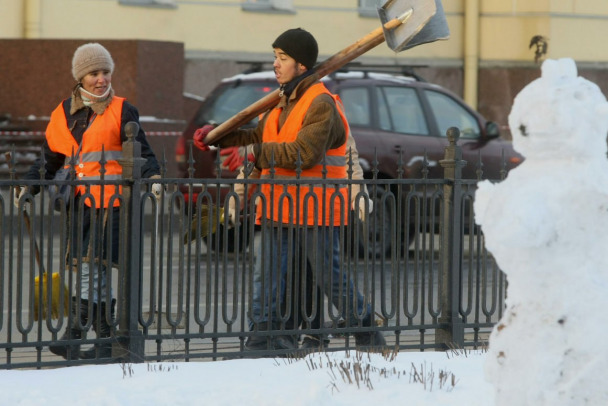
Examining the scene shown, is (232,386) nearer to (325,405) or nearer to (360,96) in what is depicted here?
(325,405)

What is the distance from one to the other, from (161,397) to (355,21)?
2104 centimetres

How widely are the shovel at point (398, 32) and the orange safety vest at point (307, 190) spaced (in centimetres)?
18

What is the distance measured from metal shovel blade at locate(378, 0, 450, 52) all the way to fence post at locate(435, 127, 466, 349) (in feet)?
2.03

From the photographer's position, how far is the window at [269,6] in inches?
1012

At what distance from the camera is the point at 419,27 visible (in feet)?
25.4

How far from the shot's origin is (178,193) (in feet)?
24.6

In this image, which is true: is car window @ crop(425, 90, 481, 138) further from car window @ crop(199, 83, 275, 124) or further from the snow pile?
the snow pile

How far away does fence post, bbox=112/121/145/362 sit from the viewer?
7344 mm

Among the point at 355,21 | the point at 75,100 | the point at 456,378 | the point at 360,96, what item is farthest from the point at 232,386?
the point at 355,21

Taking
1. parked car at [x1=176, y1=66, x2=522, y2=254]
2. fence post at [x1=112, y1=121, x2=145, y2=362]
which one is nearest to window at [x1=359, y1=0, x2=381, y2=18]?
parked car at [x1=176, y1=66, x2=522, y2=254]

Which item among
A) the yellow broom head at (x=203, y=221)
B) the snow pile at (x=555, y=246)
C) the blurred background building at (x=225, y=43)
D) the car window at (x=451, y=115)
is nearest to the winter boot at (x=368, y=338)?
the yellow broom head at (x=203, y=221)

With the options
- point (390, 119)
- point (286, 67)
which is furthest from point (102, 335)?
point (390, 119)

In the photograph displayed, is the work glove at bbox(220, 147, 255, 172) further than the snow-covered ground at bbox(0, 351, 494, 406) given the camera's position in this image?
Yes

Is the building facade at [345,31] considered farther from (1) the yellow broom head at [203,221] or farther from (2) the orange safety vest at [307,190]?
(1) the yellow broom head at [203,221]
